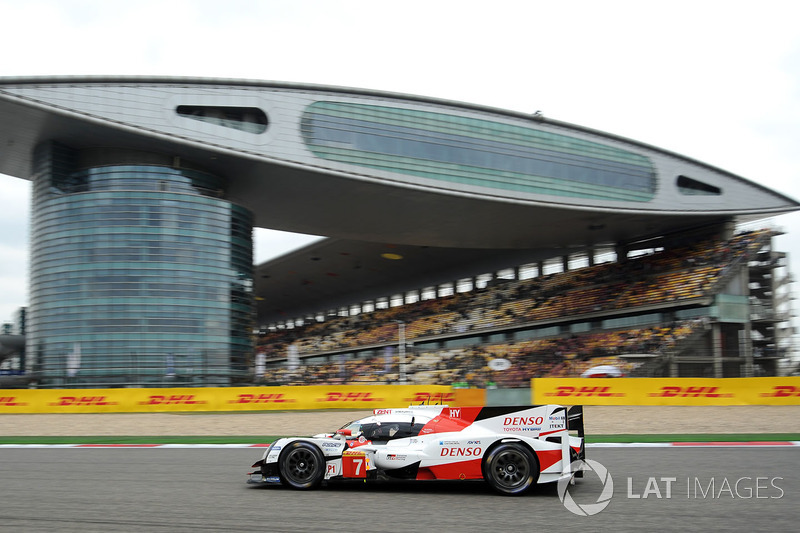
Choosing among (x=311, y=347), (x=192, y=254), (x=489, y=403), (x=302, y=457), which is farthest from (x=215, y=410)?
(x=311, y=347)

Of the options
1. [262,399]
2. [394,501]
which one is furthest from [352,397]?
[394,501]

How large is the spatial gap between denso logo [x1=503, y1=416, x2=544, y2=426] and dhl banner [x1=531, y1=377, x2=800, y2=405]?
14646mm

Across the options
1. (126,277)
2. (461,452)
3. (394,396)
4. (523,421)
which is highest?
(126,277)

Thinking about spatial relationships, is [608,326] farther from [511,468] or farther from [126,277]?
[511,468]

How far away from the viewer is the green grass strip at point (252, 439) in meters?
15.5

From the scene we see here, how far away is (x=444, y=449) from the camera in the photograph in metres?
8.97

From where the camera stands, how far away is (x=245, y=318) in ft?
119

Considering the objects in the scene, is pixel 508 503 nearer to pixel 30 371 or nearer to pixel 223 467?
pixel 223 467

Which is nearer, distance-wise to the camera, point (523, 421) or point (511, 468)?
point (511, 468)

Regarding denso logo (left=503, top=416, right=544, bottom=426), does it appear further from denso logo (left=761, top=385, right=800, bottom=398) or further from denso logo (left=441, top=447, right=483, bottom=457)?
A: denso logo (left=761, top=385, right=800, bottom=398)

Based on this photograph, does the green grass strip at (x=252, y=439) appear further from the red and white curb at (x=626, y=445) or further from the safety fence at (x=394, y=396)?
the safety fence at (x=394, y=396)

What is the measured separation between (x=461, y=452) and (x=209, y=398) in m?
17.7

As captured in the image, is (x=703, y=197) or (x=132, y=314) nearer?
(x=132, y=314)

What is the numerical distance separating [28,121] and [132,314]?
31.9 ft
